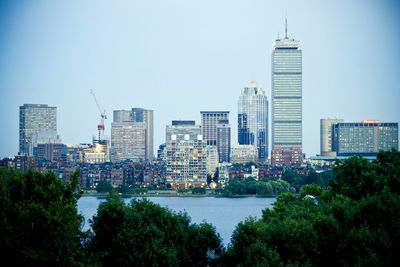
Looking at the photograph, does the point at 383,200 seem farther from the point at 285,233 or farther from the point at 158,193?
the point at 158,193

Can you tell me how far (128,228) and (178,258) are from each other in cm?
202

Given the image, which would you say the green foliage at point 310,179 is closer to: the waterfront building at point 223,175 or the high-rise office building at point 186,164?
the waterfront building at point 223,175

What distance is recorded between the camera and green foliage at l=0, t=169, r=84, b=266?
28.8 m

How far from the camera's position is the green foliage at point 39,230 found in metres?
28.8

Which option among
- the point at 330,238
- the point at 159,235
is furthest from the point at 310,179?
the point at 159,235

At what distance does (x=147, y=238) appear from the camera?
3172cm

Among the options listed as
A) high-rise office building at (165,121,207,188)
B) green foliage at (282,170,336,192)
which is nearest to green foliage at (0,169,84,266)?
green foliage at (282,170,336,192)

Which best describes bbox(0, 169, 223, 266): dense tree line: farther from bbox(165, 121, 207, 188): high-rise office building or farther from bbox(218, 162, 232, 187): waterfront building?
bbox(218, 162, 232, 187): waterfront building

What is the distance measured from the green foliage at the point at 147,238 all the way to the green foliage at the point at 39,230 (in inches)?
58.7

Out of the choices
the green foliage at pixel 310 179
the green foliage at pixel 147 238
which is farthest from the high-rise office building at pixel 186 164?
the green foliage at pixel 147 238

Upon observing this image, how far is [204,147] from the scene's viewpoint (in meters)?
175

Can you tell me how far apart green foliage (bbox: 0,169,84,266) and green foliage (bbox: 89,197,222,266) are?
1.49 meters

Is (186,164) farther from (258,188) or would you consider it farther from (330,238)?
(330,238)

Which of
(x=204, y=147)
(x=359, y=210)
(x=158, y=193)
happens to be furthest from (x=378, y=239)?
(x=204, y=147)
